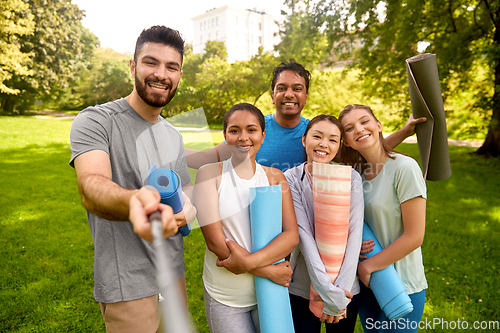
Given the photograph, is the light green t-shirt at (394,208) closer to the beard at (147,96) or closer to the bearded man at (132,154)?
the bearded man at (132,154)

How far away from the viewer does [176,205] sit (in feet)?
3.87

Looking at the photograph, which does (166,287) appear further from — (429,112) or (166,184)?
(429,112)

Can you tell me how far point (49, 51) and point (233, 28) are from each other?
88.4ft

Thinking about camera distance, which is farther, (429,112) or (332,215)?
(429,112)

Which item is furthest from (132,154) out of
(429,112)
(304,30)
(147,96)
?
(304,30)

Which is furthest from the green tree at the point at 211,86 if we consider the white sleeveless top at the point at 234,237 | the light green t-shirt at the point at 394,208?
the light green t-shirt at the point at 394,208

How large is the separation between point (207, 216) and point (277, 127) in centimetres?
127

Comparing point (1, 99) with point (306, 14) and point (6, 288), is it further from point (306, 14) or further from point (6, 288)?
point (6, 288)

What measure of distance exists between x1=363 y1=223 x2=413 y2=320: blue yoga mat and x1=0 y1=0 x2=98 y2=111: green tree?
26.0 m

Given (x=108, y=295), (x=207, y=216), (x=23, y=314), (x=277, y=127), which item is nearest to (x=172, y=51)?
(x=207, y=216)

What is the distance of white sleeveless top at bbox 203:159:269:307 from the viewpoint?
168 centimetres

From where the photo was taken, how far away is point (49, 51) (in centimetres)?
2352

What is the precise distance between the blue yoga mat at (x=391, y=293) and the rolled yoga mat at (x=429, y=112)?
743 mm

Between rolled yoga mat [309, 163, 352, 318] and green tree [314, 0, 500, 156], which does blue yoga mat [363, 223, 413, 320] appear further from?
green tree [314, 0, 500, 156]
